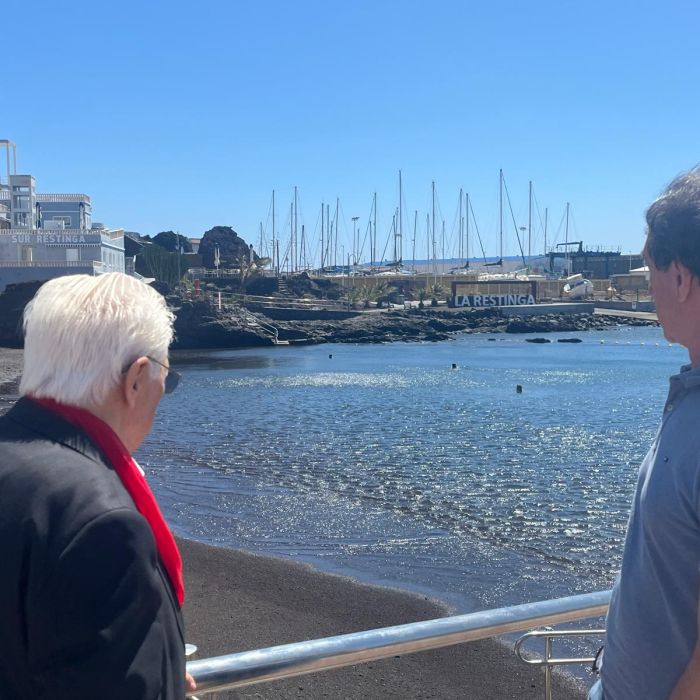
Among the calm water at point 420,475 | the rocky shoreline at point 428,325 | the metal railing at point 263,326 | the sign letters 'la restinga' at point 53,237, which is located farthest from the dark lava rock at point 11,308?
the rocky shoreline at point 428,325

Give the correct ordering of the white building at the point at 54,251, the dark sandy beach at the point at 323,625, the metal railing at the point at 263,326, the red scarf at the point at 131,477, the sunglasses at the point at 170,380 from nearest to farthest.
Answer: the red scarf at the point at 131,477
the sunglasses at the point at 170,380
the dark sandy beach at the point at 323,625
the white building at the point at 54,251
the metal railing at the point at 263,326

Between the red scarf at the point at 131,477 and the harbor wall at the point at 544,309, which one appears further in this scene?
the harbor wall at the point at 544,309

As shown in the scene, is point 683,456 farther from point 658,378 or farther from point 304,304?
point 304,304

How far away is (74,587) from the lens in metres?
1.38

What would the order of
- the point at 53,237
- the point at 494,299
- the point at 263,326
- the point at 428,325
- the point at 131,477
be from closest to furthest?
the point at 131,477 → the point at 53,237 → the point at 263,326 → the point at 428,325 → the point at 494,299

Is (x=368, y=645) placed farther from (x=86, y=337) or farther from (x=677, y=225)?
(x=677, y=225)

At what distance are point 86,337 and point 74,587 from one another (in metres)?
0.53

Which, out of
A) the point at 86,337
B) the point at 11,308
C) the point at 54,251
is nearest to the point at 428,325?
the point at 54,251

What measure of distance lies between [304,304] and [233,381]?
44352 millimetres

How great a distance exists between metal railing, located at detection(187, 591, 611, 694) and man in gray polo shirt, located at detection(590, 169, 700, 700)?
18.0 inches

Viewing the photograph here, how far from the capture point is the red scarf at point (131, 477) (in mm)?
1552

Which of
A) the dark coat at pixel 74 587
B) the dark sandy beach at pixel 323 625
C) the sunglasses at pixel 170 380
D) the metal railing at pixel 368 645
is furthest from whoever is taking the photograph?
the dark sandy beach at pixel 323 625

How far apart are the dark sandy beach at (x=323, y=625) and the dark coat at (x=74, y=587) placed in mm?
5464

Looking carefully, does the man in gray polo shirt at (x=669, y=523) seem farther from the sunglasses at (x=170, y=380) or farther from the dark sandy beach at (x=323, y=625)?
the dark sandy beach at (x=323, y=625)
